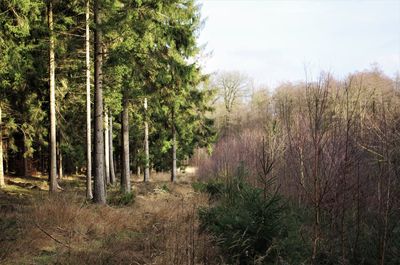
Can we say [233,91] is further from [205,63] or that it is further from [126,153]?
[126,153]

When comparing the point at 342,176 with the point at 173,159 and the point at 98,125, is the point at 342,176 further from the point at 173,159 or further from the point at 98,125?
the point at 173,159

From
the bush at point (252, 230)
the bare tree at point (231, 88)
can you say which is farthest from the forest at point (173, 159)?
the bare tree at point (231, 88)

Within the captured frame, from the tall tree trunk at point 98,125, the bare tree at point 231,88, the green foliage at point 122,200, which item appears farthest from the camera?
the bare tree at point 231,88

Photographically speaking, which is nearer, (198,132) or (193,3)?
(193,3)

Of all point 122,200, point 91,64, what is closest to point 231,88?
point 91,64

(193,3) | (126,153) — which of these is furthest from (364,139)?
(193,3)

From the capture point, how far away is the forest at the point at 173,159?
5500mm

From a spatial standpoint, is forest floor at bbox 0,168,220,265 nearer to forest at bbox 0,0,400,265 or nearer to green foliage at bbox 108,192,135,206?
forest at bbox 0,0,400,265

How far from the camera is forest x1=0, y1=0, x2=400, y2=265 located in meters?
5.50

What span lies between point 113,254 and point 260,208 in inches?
111

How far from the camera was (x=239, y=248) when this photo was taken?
5.70 meters

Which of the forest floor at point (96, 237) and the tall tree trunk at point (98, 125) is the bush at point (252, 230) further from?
the tall tree trunk at point (98, 125)

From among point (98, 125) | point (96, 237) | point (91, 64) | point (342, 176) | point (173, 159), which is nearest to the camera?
point (342, 176)

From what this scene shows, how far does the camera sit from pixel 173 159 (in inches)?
957
